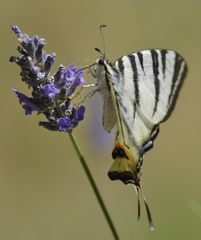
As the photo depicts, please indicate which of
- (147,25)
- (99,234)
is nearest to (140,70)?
(99,234)

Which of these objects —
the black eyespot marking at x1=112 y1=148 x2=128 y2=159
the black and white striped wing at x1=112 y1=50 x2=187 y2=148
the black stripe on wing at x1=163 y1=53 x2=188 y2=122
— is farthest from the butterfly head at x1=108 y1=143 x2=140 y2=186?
the black stripe on wing at x1=163 y1=53 x2=188 y2=122

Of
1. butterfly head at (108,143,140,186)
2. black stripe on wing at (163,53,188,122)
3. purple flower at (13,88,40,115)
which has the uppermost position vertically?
purple flower at (13,88,40,115)

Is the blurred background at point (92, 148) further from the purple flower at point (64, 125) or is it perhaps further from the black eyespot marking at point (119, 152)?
the purple flower at point (64, 125)

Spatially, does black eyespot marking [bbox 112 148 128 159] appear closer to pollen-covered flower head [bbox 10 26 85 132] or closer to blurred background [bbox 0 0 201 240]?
pollen-covered flower head [bbox 10 26 85 132]

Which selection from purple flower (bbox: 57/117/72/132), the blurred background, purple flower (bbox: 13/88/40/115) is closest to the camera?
purple flower (bbox: 57/117/72/132)

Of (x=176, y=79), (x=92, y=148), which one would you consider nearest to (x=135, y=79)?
(x=176, y=79)

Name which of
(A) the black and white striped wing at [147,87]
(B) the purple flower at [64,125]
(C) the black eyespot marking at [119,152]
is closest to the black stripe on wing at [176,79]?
(A) the black and white striped wing at [147,87]

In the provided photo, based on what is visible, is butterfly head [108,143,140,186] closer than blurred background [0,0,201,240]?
Yes
